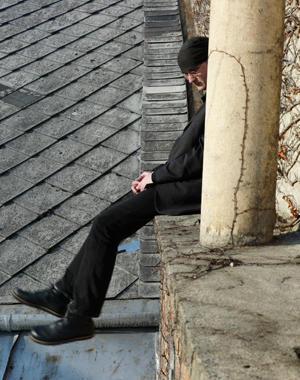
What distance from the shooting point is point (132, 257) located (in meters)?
3.96

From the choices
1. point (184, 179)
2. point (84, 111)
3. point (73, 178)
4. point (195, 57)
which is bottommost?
point (73, 178)

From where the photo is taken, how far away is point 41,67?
6.10m

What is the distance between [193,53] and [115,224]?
3.54 ft

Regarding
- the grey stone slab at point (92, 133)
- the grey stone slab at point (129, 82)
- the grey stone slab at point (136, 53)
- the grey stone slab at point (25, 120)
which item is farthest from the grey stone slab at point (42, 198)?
the grey stone slab at point (136, 53)

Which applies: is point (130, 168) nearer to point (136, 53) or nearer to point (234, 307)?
point (136, 53)

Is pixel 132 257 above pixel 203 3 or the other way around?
the other way around

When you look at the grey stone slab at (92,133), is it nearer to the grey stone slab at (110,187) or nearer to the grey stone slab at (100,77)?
the grey stone slab at (110,187)

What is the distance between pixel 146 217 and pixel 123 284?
4.83 feet

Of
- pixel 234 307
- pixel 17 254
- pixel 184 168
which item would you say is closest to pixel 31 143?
pixel 17 254

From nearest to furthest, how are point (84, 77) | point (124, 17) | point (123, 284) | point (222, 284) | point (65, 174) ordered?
point (222, 284), point (123, 284), point (65, 174), point (84, 77), point (124, 17)

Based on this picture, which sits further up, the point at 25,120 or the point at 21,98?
the point at 21,98

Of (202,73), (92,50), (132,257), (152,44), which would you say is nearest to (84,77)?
(92,50)

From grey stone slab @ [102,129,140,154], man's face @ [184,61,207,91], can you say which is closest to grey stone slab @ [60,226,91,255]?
grey stone slab @ [102,129,140,154]

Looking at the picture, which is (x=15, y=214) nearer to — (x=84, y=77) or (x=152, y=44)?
(x=84, y=77)
